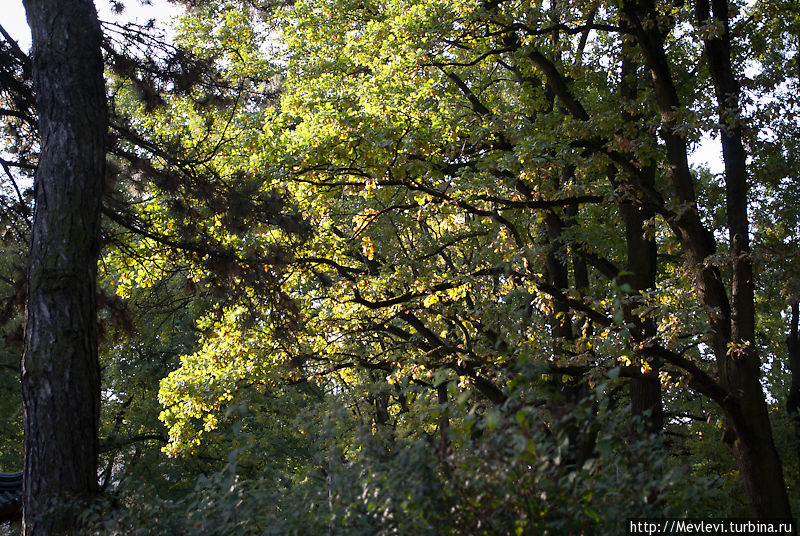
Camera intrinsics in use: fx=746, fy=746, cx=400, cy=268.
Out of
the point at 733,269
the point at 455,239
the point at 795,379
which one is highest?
the point at 455,239

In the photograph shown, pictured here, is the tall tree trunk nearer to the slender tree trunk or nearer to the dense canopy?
the dense canopy

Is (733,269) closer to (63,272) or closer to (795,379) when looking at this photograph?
(63,272)

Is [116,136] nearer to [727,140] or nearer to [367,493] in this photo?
[367,493]

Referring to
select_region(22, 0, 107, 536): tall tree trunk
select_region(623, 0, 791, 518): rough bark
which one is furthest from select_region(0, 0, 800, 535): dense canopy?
select_region(22, 0, 107, 536): tall tree trunk

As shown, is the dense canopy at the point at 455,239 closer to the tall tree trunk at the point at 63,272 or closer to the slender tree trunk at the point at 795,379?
the slender tree trunk at the point at 795,379

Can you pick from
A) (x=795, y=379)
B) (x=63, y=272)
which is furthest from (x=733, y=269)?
(x=795, y=379)

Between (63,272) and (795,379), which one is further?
(795,379)

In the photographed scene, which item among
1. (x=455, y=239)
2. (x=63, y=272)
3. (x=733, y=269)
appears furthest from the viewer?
(x=455, y=239)

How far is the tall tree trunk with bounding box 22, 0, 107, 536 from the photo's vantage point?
22.3 ft

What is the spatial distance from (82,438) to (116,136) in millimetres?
3961

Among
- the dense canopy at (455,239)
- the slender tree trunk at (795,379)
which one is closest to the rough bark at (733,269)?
the dense canopy at (455,239)

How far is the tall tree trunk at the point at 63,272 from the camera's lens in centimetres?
680

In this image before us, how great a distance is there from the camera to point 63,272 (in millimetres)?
7293

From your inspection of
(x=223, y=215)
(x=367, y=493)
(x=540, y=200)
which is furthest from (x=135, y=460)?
(x=367, y=493)
